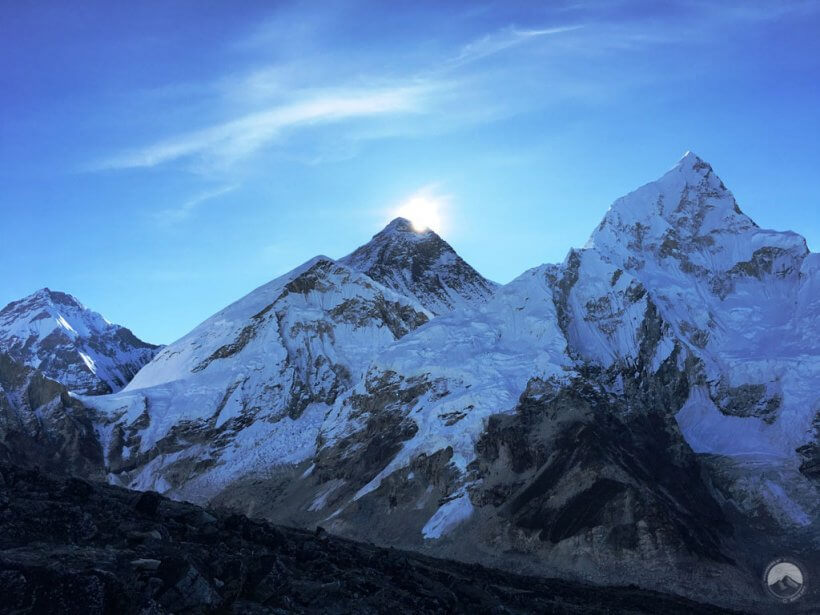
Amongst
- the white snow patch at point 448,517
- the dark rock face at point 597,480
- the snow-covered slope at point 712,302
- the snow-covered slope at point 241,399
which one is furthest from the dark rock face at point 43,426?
the snow-covered slope at point 712,302

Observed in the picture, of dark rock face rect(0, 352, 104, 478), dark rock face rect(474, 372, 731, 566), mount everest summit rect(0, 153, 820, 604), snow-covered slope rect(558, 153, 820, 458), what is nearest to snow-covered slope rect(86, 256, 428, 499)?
mount everest summit rect(0, 153, 820, 604)

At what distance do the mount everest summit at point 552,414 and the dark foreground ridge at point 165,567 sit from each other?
62.2 meters

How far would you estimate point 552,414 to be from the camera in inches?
4865

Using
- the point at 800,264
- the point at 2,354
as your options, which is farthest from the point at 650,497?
the point at 2,354

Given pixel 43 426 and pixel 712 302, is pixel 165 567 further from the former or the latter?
pixel 712 302

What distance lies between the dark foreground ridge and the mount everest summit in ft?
204

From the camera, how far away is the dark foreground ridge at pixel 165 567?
2367cm

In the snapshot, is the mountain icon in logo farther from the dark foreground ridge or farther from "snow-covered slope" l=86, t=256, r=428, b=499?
"snow-covered slope" l=86, t=256, r=428, b=499

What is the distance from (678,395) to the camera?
148625 mm

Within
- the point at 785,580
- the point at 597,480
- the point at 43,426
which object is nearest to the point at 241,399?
the point at 43,426

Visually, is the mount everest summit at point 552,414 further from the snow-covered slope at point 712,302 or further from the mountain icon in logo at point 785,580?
the mountain icon in logo at point 785,580

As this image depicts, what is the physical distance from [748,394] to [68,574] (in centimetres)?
13627

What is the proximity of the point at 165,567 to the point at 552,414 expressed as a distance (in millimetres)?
101279

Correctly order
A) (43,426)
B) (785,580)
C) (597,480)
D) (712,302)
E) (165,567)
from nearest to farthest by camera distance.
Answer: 1. (165,567)
2. (785,580)
3. (597,480)
4. (43,426)
5. (712,302)
